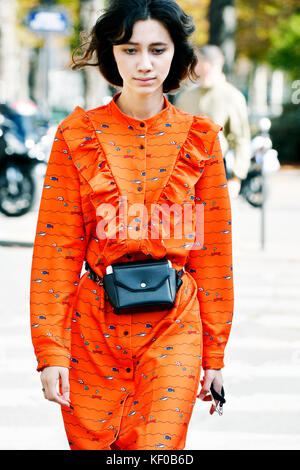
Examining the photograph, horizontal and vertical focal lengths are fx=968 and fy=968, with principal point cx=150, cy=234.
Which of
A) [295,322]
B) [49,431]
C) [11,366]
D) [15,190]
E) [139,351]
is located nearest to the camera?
[139,351]

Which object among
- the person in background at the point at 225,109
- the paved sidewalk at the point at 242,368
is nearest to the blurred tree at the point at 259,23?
the paved sidewalk at the point at 242,368

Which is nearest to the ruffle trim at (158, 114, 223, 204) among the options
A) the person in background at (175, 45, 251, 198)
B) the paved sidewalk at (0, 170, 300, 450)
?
the paved sidewalk at (0, 170, 300, 450)

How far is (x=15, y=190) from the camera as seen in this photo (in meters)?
13.1

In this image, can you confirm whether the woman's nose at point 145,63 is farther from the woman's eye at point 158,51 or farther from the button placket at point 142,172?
the button placket at point 142,172

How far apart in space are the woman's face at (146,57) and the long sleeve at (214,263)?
0.28 meters

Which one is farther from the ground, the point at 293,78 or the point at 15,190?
the point at 293,78

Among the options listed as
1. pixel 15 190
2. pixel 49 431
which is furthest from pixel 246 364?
pixel 15 190

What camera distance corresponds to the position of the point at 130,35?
2.87 meters

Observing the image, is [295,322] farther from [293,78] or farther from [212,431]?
[293,78]

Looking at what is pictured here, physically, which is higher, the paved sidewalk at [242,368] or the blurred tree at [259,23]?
the blurred tree at [259,23]

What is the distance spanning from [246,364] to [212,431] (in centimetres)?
137

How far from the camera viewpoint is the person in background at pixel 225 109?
8.69 m

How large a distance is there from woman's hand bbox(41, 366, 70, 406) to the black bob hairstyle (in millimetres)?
990

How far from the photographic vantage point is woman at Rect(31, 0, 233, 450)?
9.20 feet
